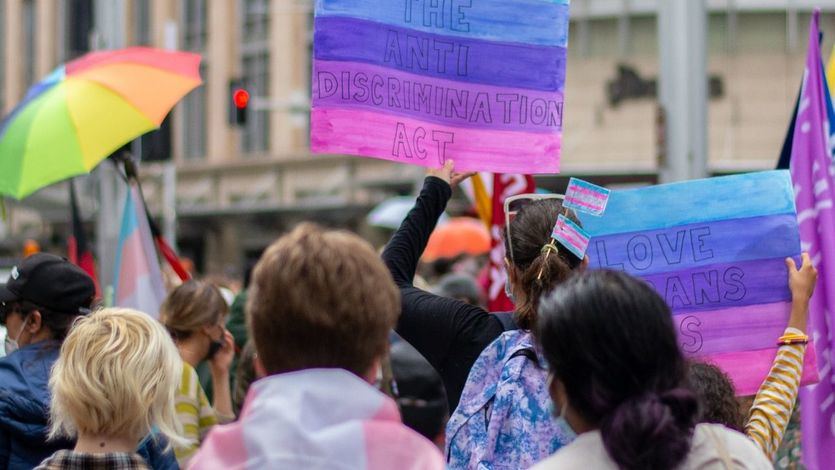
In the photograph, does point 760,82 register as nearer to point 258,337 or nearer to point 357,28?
point 357,28

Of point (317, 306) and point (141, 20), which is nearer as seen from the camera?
point (317, 306)

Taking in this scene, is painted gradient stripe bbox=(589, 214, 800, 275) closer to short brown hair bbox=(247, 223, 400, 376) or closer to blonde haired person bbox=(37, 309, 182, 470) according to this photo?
blonde haired person bbox=(37, 309, 182, 470)

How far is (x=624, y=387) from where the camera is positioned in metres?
2.22

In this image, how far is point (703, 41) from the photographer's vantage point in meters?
5.98

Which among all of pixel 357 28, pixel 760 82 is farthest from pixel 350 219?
pixel 357 28

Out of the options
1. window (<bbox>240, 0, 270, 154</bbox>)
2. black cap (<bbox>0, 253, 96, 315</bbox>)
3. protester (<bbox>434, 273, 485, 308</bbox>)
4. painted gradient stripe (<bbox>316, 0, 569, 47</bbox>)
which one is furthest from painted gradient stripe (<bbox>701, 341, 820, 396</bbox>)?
window (<bbox>240, 0, 270, 154</bbox>)

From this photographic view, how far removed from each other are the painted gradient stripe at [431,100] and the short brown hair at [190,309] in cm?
156

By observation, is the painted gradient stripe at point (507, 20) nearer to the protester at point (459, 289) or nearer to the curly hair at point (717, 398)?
the curly hair at point (717, 398)

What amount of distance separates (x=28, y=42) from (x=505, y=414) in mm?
42458

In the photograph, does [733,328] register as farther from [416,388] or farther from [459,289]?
[459,289]

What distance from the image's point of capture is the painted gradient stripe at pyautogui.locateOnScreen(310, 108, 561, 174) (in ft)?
12.8

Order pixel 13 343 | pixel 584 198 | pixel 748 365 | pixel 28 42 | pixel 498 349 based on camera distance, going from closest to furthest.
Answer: pixel 498 349, pixel 584 198, pixel 748 365, pixel 13 343, pixel 28 42

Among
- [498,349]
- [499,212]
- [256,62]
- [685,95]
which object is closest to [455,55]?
[498,349]

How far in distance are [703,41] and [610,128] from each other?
18901 mm
